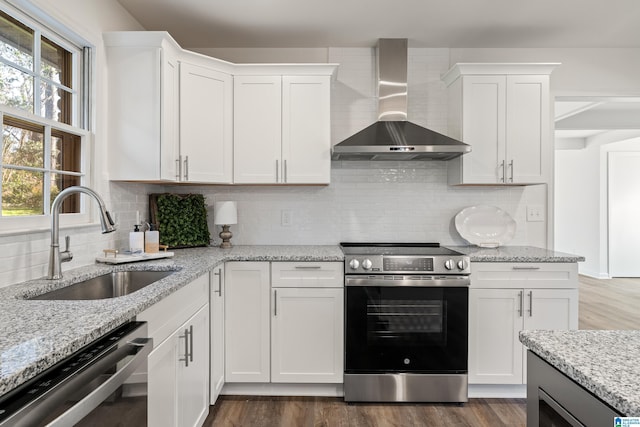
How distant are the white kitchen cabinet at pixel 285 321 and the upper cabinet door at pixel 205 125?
0.71 m

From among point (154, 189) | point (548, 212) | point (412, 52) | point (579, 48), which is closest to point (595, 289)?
point (548, 212)

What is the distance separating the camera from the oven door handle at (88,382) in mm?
836

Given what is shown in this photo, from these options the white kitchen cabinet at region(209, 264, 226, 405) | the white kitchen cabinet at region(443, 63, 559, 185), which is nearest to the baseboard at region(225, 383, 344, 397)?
the white kitchen cabinet at region(209, 264, 226, 405)

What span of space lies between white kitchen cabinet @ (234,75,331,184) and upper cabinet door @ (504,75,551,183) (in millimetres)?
1374

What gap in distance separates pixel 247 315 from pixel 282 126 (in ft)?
4.52

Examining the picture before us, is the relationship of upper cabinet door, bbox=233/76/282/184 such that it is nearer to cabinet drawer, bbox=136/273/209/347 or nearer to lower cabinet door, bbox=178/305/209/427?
cabinet drawer, bbox=136/273/209/347

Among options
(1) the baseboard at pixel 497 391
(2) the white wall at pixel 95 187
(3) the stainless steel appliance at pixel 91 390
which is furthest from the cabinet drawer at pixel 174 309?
(1) the baseboard at pixel 497 391

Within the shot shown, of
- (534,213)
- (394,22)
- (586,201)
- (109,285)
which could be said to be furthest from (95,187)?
(586,201)

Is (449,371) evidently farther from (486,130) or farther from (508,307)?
(486,130)

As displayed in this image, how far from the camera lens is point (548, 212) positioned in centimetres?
325

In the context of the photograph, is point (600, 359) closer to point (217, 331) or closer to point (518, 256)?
point (518, 256)

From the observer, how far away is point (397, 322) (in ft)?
8.21

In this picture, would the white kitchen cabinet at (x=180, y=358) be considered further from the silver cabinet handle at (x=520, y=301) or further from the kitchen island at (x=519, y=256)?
the silver cabinet handle at (x=520, y=301)

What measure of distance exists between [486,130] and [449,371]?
68.8 inches
